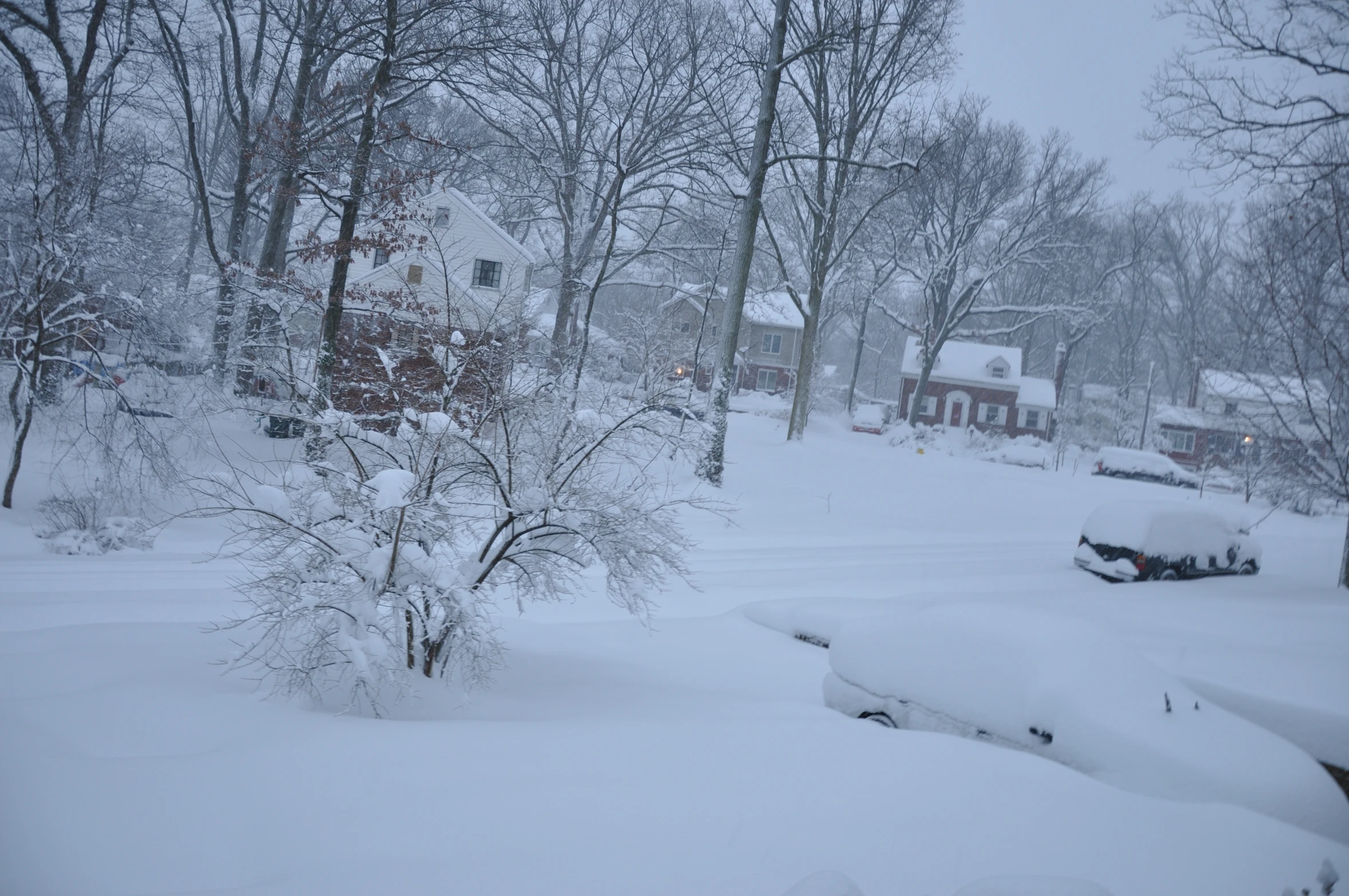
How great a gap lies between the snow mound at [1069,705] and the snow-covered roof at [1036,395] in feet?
151

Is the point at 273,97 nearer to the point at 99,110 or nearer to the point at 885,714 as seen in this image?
the point at 99,110

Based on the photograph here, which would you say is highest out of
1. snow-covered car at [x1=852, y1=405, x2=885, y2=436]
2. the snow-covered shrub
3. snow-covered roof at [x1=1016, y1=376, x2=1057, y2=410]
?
snow-covered roof at [x1=1016, y1=376, x2=1057, y2=410]

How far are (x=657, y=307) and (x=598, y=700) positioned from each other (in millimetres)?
39854

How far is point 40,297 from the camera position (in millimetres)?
12141

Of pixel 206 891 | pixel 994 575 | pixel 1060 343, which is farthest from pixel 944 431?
pixel 206 891

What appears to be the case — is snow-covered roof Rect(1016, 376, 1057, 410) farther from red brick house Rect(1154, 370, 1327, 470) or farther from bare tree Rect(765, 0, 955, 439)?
bare tree Rect(765, 0, 955, 439)

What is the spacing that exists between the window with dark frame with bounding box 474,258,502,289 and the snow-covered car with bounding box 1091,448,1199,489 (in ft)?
84.0

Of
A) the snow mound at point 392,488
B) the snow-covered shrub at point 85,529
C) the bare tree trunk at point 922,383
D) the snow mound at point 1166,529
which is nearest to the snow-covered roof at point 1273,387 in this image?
the snow mound at point 1166,529

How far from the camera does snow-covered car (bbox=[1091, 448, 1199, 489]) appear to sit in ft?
109

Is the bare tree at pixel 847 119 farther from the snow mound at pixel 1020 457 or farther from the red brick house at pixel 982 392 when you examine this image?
the red brick house at pixel 982 392

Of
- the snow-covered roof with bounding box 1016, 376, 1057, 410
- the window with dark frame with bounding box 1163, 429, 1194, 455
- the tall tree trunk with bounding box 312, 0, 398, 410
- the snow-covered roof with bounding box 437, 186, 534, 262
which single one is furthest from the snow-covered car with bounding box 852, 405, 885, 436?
the tall tree trunk with bounding box 312, 0, 398, 410

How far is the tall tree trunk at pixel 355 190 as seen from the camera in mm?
13242

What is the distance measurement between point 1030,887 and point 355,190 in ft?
46.0

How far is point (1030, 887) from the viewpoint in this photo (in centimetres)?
308
